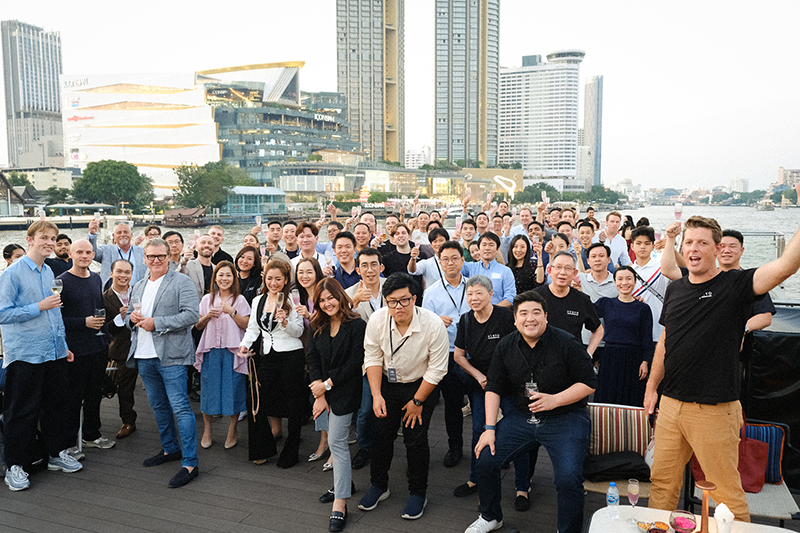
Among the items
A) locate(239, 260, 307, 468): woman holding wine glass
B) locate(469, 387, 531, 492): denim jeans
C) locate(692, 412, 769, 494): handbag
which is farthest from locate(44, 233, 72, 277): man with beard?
locate(692, 412, 769, 494): handbag

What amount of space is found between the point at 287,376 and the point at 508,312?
1651 mm

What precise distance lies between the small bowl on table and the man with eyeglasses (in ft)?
4.46

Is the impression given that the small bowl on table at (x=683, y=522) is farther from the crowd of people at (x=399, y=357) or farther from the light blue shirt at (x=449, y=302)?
the light blue shirt at (x=449, y=302)

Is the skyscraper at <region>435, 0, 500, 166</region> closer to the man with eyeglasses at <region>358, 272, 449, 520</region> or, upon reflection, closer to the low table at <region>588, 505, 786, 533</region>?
the man with eyeglasses at <region>358, 272, 449, 520</region>

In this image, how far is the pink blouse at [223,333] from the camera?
4078 millimetres

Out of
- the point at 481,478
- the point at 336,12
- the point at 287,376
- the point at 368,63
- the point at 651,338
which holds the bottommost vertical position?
the point at 481,478

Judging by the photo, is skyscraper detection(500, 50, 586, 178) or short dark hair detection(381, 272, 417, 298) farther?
skyscraper detection(500, 50, 586, 178)

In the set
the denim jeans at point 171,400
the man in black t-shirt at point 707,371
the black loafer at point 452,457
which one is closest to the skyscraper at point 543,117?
the black loafer at point 452,457

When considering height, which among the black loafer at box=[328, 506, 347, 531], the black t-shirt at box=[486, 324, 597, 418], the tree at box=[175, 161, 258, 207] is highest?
the tree at box=[175, 161, 258, 207]

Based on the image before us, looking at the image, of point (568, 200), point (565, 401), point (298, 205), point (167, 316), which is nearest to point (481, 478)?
point (565, 401)

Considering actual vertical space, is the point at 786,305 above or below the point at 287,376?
above

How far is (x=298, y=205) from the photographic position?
70375 mm

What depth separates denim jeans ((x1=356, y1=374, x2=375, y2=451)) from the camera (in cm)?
370

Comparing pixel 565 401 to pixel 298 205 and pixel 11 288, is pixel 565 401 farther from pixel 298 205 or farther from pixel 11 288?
pixel 298 205
